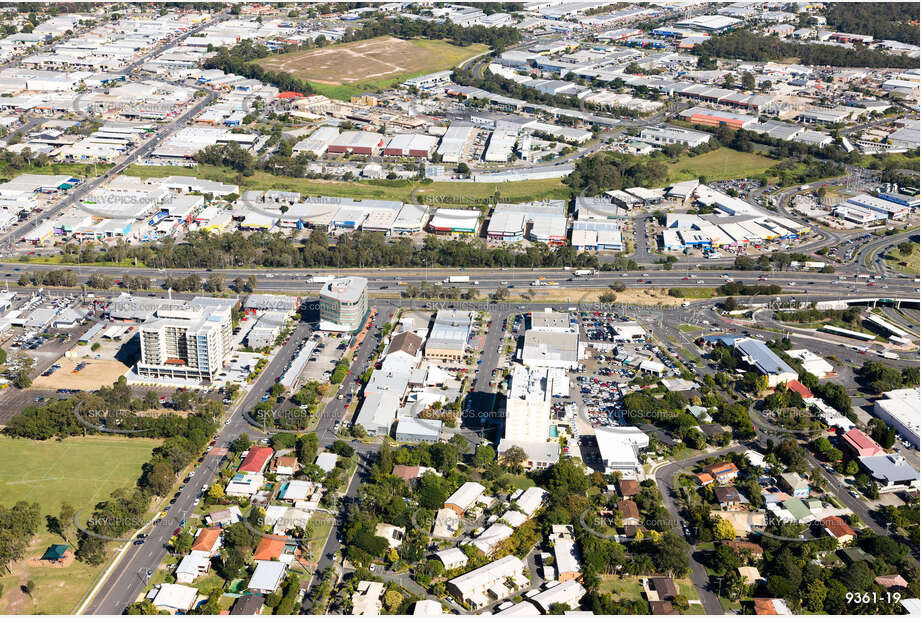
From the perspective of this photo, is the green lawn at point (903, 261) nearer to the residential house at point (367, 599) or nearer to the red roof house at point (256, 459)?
the red roof house at point (256, 459)

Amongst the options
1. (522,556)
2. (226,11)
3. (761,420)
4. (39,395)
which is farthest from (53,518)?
(226,11)

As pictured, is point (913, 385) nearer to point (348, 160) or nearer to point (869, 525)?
point (869, 525)

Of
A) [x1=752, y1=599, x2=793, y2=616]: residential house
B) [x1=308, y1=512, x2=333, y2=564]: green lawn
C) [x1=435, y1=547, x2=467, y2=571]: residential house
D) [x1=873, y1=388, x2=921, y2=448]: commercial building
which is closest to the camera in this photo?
[x1=752, y1=599, x2=793, y2=616]: residential house

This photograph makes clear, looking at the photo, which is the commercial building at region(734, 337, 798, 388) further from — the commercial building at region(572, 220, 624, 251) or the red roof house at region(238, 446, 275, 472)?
the red roof house at region(238, 446, 275, 472)

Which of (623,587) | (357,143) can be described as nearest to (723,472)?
(623,587)

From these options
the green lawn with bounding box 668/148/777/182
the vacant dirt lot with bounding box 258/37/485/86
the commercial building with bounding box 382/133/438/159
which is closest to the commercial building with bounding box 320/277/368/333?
the commercial building with bounding box 382/133/438/159

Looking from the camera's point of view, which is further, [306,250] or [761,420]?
[306,250]
